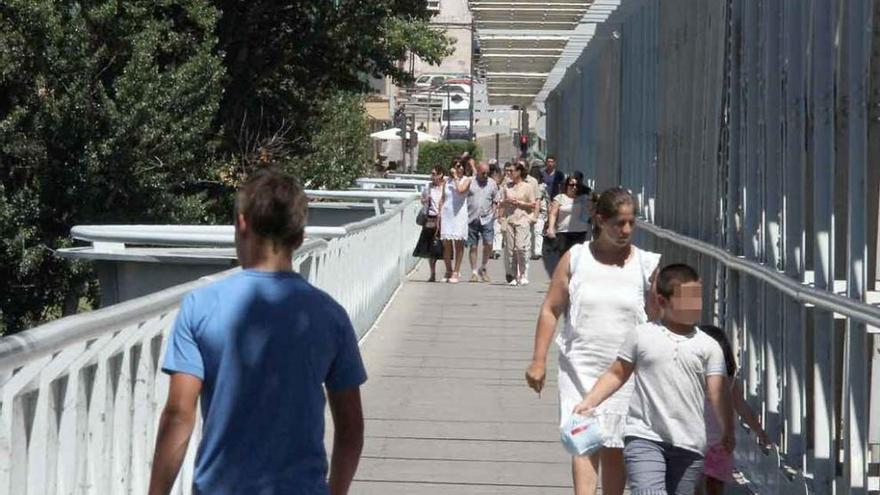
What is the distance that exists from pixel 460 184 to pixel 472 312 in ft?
14.3

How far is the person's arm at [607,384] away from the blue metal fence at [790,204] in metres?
0.88

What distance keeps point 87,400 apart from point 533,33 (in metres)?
20.9

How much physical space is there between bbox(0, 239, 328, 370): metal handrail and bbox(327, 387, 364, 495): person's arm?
0.86 meters

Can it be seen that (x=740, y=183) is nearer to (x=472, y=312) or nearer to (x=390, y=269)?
(x=472, y=312)

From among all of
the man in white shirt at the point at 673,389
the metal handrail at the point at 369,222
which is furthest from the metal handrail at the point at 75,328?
the metal handrail at the point at 369,222

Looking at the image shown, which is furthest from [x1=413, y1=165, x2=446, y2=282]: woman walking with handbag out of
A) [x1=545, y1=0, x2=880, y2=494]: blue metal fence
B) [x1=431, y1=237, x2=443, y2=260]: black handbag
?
[x1=545, y1=0, x2=880, y2=494]: blue metal fence

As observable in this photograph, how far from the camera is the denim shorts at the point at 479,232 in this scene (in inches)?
990

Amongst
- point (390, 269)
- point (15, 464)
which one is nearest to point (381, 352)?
point (390, 269)

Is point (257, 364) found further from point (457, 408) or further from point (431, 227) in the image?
point (431, 227)

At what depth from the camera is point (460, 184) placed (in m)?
24.1

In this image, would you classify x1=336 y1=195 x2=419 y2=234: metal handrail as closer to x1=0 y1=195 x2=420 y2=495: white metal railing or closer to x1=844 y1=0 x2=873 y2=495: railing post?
x1=0 y1=195 x2=420 y2=495: white metal railing

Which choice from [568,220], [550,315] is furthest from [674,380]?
[568,220]

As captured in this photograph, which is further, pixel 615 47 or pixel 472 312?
pixel 615 47

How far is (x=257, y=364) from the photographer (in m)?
4.39
